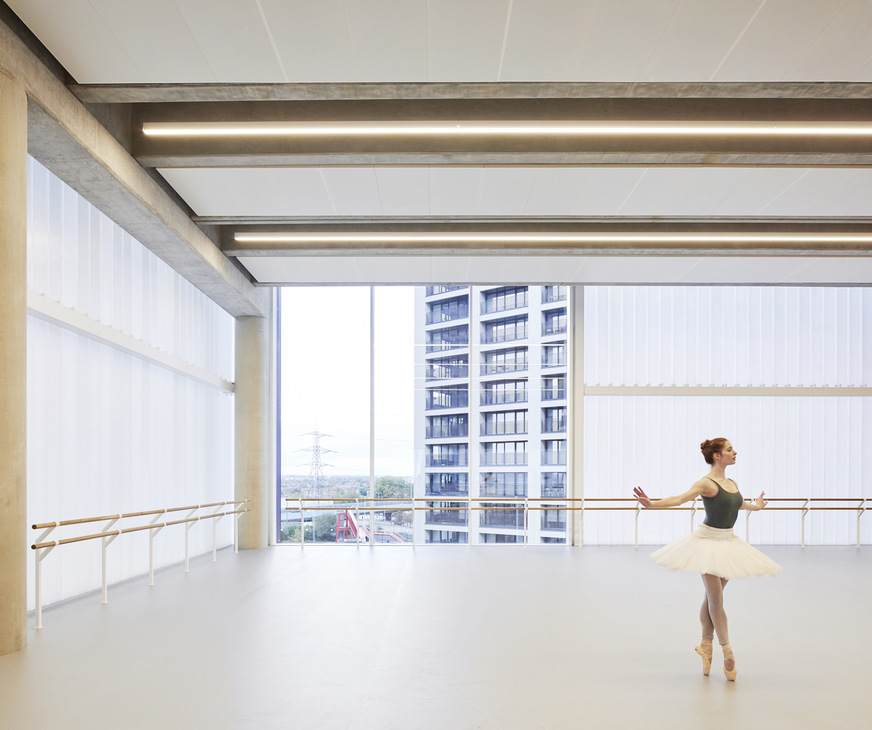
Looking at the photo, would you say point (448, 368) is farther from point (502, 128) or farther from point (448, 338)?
point (502, 128)

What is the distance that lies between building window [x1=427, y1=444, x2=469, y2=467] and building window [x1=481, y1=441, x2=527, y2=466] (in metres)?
0.38

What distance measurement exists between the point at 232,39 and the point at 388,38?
1.20 m

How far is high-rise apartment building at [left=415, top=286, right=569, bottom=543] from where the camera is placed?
15.3 metres

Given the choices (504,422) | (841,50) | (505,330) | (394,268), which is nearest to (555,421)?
(504,422)

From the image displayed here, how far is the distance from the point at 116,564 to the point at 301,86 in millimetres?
6678

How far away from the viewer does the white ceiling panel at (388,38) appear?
5512 mm

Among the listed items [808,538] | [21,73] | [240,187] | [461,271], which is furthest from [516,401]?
[21,73]

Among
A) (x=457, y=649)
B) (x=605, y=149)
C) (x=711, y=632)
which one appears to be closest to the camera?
(x=711, y=632)

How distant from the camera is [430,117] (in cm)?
736

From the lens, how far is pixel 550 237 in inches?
423

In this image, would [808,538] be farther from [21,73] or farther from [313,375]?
[21,73]

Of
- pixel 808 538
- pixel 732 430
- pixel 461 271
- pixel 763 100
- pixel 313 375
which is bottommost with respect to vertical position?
pixel 808 538

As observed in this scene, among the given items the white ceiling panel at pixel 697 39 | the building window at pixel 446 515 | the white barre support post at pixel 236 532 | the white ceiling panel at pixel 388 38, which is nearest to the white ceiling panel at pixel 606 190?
the white ceiling panel at pixel 697 39

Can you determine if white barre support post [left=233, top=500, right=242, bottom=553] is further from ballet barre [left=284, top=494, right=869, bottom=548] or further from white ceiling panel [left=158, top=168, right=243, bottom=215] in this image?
white ceiling panel [left=158, top=168, right=243, bottom=215]
